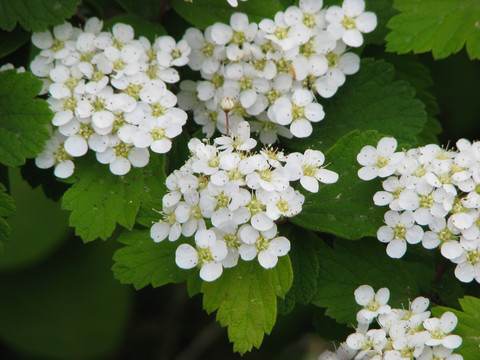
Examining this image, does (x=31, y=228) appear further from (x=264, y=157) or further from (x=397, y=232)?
(x=397, y=232)

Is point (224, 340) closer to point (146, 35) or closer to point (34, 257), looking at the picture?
point (34, 257)

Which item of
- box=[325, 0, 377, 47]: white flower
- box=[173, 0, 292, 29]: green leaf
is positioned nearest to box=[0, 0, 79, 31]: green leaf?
box=[173, 0, 292, 29]: green leaf

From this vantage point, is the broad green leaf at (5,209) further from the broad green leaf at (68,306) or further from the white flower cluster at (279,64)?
the broad green leaf at (68,306)

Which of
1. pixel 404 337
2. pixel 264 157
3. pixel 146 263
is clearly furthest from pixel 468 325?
pixel 146 263

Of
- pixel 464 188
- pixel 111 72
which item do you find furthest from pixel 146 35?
pixel 464 188

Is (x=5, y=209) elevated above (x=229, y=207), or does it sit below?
below

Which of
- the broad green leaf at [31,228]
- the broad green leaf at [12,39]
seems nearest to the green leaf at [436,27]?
the broad green leaf at [12,39]
